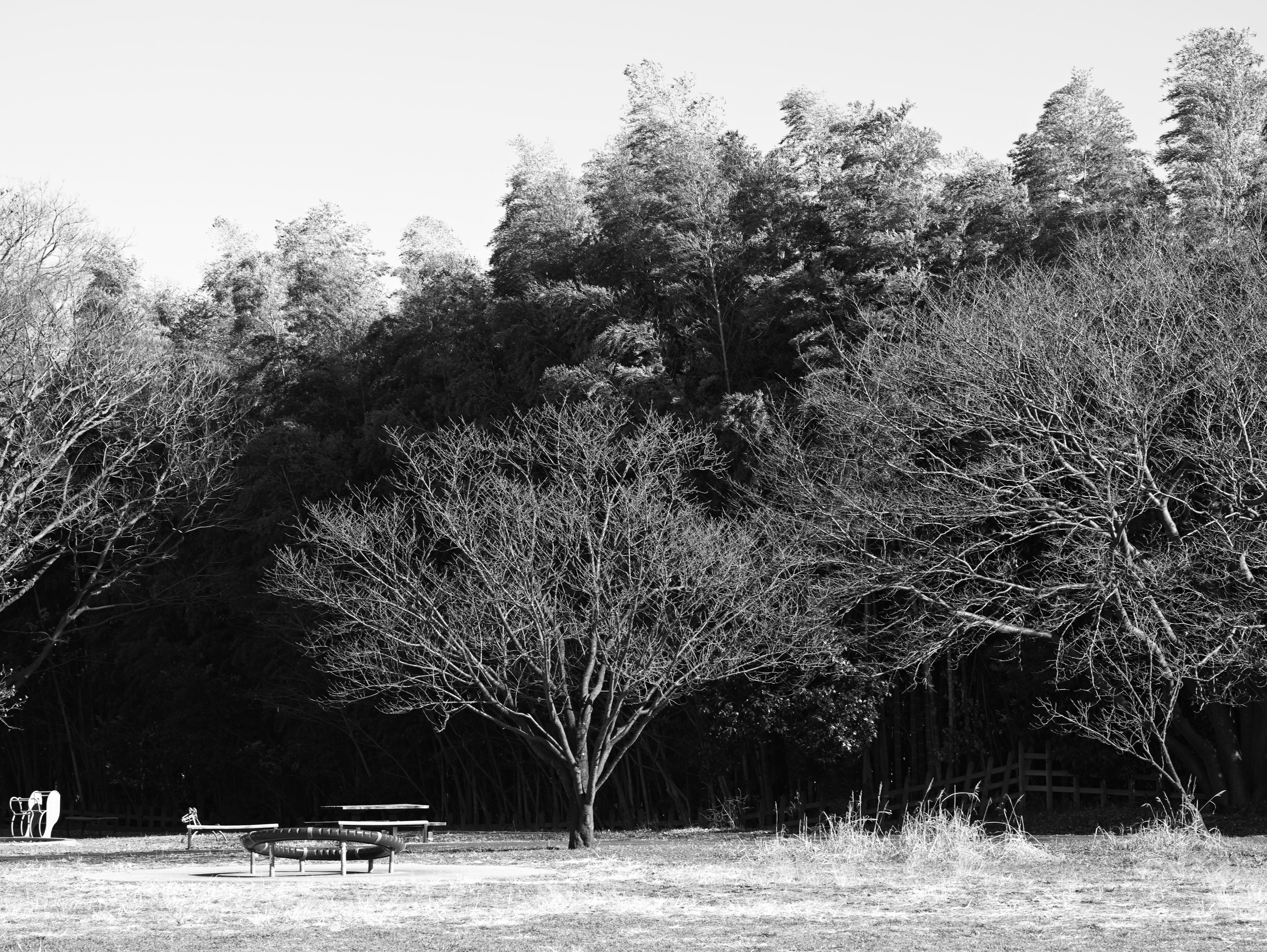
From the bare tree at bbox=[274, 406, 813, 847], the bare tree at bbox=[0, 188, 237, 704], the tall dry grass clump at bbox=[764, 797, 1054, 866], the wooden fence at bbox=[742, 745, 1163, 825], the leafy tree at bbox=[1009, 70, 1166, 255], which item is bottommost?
the tall dry grass clump at bbox=[764, 797, 1054, 866]

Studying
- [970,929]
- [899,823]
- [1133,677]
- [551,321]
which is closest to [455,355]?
[551,321]

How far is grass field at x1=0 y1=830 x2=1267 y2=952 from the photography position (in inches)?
282

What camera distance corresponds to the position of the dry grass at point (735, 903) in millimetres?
7176

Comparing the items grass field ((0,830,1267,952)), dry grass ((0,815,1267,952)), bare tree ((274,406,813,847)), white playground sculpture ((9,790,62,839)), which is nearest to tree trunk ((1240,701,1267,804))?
grass field ((0,830,1267,952))

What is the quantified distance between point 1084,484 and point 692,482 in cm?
636

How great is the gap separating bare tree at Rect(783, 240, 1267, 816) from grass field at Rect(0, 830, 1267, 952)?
9.28 ft

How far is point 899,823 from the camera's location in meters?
18.6

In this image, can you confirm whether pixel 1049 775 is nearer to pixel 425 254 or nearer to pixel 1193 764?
pixel 1193 764

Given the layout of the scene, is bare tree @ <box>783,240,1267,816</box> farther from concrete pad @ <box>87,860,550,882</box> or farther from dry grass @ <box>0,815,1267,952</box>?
concrete pad @ <box>87,860,550,882</box>

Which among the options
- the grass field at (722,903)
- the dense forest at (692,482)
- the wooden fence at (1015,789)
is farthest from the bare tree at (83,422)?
the wooden fence at (1015,789)

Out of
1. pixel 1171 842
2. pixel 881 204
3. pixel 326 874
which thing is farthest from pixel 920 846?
pixel 881 204

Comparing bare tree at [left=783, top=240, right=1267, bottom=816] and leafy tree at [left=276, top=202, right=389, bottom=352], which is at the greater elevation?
leafy tree at [left=276, top=202, right=389, bottom=352]

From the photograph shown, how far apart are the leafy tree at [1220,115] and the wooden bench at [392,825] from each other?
12.4 meters

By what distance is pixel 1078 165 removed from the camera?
20.9m
